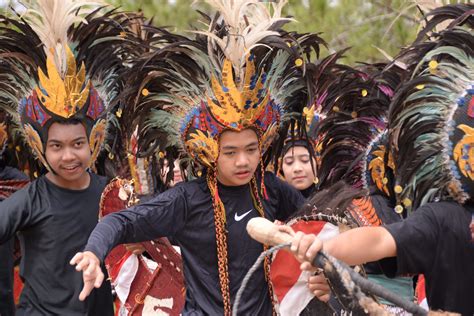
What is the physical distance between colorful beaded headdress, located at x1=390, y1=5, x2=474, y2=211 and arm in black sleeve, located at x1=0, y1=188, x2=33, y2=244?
279 cm

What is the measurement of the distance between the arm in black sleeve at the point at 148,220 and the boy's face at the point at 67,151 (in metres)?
1.01

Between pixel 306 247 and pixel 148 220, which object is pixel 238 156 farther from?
pixel 306 247

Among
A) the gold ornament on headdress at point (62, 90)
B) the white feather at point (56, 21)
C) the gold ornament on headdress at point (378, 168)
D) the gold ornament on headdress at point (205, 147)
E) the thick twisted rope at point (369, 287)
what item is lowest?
the thick twisted rope at point (369, 287)

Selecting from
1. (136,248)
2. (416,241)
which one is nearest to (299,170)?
(136,248)

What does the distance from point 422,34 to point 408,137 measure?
52cm

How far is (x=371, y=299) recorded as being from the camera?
379 cm

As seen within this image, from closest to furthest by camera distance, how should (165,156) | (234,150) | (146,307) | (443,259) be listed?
1. (443,259)
2. (234,150)
3. (165,156)
4. (146,307)

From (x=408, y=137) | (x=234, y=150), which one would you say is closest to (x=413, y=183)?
(x=408, y=137)

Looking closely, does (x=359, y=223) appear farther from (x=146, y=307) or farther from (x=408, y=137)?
(x=146, y=307)

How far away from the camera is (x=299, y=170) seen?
8.28m

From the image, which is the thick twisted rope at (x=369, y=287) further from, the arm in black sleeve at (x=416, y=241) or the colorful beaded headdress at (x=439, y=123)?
the colorful beaded headdress at (x=439, y=123)

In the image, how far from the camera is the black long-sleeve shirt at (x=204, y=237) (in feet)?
18.4

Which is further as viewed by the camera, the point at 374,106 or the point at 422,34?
the point at 374,106

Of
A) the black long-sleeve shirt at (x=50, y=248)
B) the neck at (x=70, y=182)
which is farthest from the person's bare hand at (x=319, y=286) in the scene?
the neck at (x=70, y=182)
